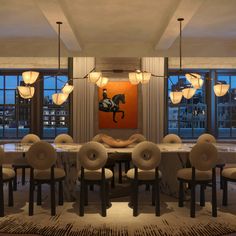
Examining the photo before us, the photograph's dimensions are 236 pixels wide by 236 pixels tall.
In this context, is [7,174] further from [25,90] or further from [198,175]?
[198,175]

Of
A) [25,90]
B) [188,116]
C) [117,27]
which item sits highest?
[117,27]

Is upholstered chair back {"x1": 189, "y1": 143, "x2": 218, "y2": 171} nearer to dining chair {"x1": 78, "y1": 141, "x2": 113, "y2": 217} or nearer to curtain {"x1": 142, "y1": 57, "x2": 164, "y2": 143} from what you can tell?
dining chair {"x1": 78, "y1": 141, "x2": 113, "y2": 217}

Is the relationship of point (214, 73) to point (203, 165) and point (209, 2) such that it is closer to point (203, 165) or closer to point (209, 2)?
point (209, 2)

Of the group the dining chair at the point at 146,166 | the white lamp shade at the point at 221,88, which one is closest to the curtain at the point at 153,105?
the white lamp shade at the point at 221,88

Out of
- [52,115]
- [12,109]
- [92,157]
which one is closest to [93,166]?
[92,157]

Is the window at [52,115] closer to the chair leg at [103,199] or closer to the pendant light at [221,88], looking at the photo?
the pendant light at [221,88]

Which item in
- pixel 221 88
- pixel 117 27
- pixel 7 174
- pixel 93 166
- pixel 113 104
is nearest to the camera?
pixel 93 166

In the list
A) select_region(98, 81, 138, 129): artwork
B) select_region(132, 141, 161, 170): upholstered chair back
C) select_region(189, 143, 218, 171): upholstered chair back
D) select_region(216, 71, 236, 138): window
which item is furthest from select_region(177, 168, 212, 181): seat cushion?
select_region(216, 71, 236, 138): window

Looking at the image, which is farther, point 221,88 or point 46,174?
point 221,88

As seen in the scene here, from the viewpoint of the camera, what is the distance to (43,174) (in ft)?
15.0

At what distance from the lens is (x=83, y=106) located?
7.75 meters

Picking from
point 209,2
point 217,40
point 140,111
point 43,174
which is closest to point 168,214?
point 43,174

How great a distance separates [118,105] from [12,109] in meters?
2.57

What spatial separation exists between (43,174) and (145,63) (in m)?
4.01
